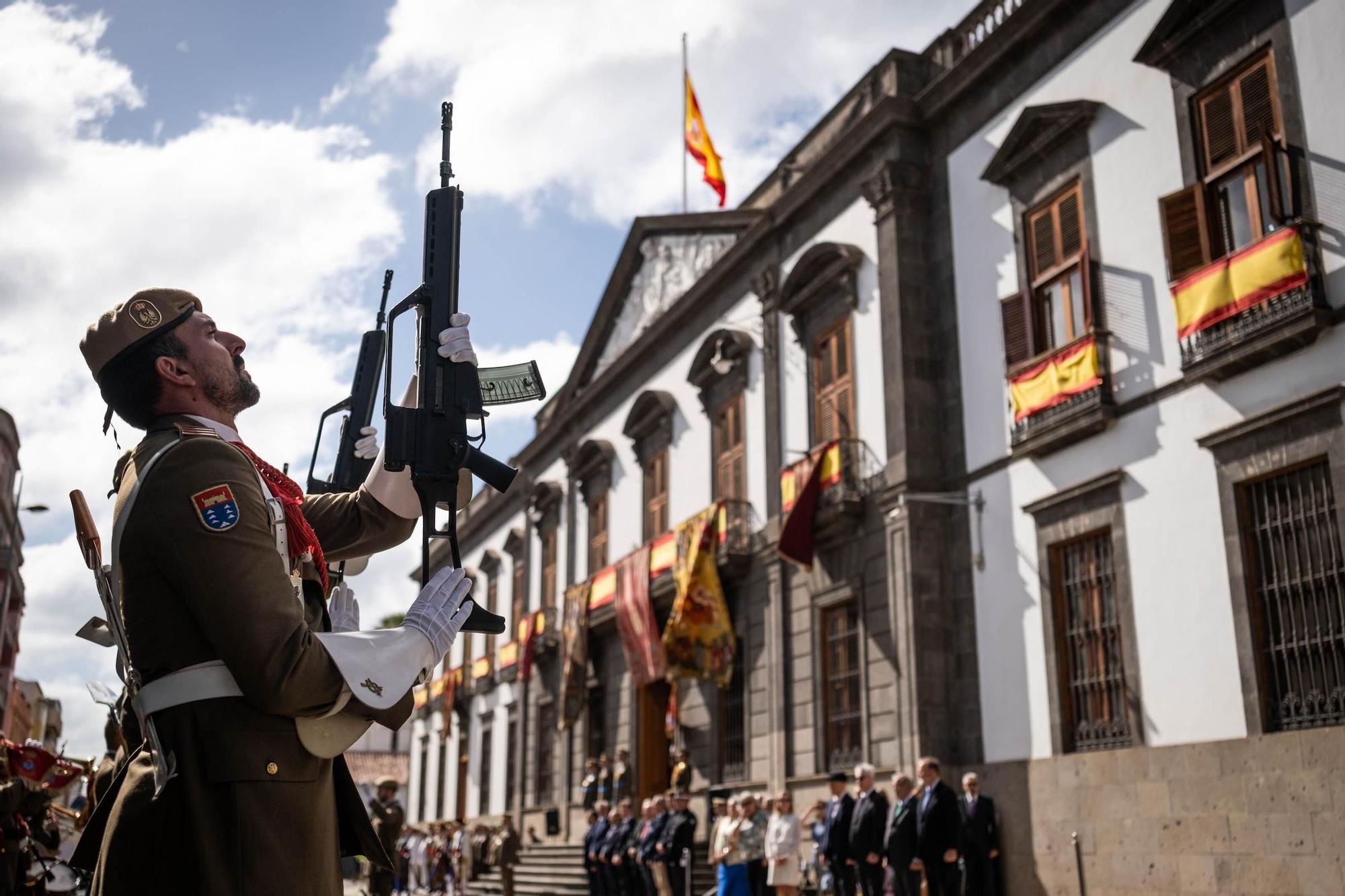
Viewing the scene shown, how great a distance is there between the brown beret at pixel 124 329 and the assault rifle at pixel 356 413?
6.07 ft

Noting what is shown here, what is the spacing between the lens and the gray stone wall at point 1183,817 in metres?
9.86

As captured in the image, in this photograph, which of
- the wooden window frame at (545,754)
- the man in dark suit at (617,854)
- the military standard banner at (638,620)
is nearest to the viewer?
the man in dark suit at (617,854)

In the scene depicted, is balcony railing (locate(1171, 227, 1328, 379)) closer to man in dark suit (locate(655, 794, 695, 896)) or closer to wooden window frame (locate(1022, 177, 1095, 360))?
wooden window frame (locate(1022, 177, 1095, 360))

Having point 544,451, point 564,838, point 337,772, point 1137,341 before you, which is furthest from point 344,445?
point 544,451


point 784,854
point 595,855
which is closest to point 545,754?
point 595,855

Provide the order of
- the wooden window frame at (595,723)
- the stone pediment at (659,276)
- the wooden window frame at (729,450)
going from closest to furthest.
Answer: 1. the wooden window frame at (729,450)
2. the stone pediment at (659,276)
3. the wooden window frame at (595,723)

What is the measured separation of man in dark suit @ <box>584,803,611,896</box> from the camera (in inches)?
773

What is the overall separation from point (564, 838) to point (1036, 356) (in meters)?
15.6

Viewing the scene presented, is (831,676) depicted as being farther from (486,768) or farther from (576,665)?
(486,768)

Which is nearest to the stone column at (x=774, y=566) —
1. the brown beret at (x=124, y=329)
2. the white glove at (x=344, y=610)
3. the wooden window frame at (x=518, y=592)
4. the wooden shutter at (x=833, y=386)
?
the wooden shutter at (x=833, y=386)

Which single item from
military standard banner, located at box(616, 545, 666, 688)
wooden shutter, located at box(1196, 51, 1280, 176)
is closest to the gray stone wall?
wooden shutter, located at box(1196, 51, 1280, 176)

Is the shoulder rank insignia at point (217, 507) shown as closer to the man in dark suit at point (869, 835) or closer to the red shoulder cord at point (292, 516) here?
the red shoulder cord at point (292, 516)

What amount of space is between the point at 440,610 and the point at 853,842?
11271 millimetres

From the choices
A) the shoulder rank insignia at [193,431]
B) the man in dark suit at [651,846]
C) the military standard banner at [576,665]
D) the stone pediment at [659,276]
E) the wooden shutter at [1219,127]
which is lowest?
the man in dark suit at [651,846]
